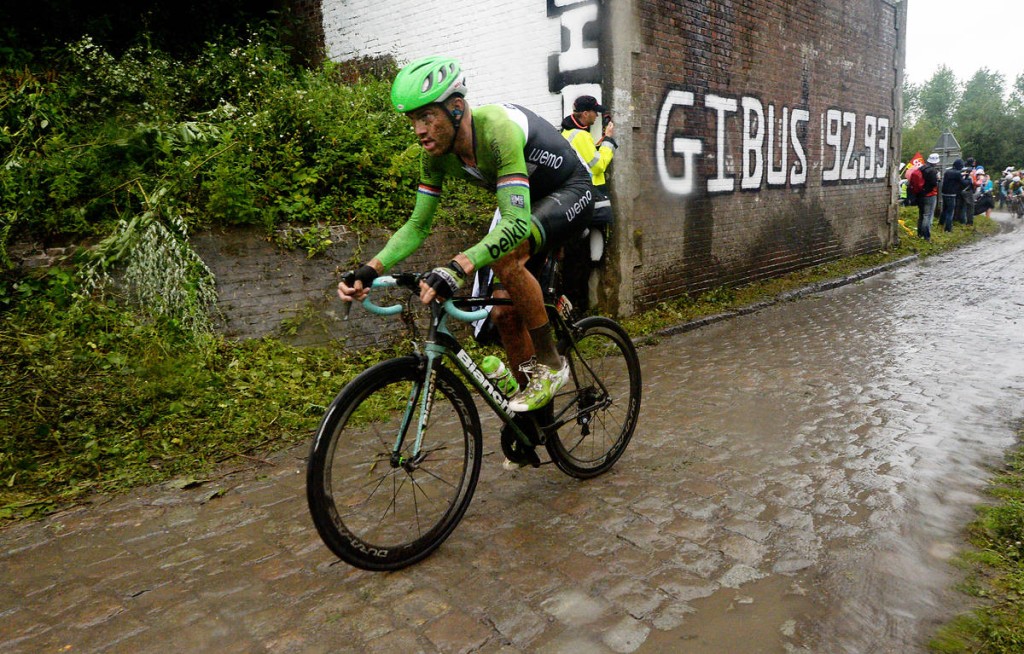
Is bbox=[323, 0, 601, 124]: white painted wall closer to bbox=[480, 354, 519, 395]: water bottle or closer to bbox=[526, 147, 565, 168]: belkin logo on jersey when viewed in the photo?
bbox=[526, 147, 565, 168]: belkin logo on jersey

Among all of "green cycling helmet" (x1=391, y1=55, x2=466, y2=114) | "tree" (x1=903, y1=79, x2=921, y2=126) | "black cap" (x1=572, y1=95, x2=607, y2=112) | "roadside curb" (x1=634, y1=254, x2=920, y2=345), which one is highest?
"tree" (x1=903, y1=79, x2=921, y2=126)

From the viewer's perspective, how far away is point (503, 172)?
3.25 meters

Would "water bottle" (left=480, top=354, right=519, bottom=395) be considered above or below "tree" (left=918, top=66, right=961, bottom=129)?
below

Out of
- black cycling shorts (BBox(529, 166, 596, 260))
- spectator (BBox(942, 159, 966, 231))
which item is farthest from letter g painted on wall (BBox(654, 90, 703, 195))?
spectator (BBox(942, 159, 966, 231))

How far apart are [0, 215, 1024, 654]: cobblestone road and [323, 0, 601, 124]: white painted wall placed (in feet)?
16.3

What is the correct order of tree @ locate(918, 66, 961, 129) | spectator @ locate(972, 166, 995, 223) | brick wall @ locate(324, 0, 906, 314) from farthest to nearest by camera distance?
tree @ locate(918, 66, 961, 129), spectator @ locate(972, 166, 995, 223), brick wall @ locate(324, 0, 906, 314)

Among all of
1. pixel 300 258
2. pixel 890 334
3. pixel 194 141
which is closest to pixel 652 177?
pixel 890 334

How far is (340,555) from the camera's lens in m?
2.88

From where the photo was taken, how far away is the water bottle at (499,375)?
3467mm

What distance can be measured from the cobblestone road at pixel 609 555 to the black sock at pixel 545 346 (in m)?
0.76

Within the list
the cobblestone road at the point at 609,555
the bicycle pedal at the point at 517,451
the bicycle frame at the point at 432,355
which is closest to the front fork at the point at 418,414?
the bicycle frame at the point at 432,355

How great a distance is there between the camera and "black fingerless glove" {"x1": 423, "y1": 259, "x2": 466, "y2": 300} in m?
2.88

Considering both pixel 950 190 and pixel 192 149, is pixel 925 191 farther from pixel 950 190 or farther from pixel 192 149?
pixel 192 149

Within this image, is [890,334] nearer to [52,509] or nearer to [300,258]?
[300,258]
